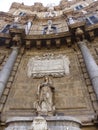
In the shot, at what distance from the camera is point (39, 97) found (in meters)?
7.52

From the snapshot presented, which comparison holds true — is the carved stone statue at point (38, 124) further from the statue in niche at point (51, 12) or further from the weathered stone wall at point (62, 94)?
the statue in niche at point (51, 12)

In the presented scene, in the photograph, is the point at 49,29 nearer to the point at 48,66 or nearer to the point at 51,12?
the point at 48,66

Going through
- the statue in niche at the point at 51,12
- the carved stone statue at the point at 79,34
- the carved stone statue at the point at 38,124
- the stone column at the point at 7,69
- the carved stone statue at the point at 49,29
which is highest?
the statue in niche at the point at 51,12

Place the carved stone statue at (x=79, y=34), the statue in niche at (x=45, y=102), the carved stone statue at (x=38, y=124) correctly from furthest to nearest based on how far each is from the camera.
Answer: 1. the carved stone statue at (x=79, y=34)
2. the statue in niche at (x=45, y=102)
3. the carved stone statue at (x=38, y=124)

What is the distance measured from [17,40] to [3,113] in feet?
17.6

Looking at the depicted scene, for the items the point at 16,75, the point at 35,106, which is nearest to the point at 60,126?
the point at 35,106

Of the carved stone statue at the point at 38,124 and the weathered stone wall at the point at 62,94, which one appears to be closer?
the carved stone statue at the point at 38,124

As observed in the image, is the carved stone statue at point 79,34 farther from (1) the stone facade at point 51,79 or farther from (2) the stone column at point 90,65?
(2) the stone column at point 90,65

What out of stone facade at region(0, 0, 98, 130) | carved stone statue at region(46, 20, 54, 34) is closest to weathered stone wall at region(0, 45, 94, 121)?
stone facade at region(0, 0, 98, 130)

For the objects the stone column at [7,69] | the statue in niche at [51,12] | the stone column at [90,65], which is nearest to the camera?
the stone column at [90,65]

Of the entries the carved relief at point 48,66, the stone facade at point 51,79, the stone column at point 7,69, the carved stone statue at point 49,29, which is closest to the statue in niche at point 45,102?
the stone facade at point 51,79

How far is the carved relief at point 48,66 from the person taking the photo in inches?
379

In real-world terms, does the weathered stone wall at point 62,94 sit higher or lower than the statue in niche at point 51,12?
lower

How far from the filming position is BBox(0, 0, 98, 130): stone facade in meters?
6.62
